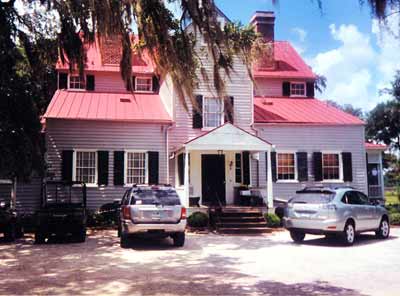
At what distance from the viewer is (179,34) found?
654 cm

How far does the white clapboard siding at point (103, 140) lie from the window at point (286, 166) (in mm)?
5800

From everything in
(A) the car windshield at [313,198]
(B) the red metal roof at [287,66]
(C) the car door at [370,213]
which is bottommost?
(C) the car door at [370,213]

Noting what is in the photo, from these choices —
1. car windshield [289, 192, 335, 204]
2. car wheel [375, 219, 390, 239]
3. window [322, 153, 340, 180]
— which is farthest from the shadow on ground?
window [322, 153, 340, 180]

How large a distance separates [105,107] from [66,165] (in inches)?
140

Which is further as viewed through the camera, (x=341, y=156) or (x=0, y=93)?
(x=341, y=156)

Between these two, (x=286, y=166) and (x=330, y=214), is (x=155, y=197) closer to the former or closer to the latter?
(x=330, y=214)

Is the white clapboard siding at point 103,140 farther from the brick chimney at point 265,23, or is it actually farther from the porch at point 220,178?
the brick chimney at point 265,23

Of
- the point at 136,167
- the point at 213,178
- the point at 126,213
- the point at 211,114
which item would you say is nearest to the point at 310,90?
the point at 211,114

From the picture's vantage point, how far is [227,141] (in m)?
17.3

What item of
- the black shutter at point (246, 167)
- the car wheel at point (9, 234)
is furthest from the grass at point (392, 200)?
the car wheel at point (9, 234)

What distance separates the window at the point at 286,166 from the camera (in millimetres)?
20438

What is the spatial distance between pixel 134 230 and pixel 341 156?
13.2 metres

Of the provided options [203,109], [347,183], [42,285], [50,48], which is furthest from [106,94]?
[42,285]

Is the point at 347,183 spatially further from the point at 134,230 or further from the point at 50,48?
the point at 50,48
